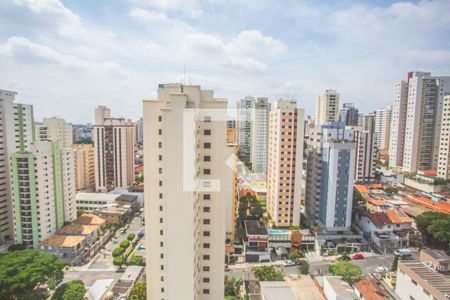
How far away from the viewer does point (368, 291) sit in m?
7.69

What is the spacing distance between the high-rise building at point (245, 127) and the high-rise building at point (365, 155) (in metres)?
9.03

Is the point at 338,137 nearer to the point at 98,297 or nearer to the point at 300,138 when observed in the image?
the point at 300,138

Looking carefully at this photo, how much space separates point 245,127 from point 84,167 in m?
13.7

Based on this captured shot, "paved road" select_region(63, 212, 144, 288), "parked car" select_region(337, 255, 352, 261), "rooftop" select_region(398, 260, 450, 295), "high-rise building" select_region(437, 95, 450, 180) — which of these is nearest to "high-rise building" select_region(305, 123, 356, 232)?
"parked car" select_region(337, 255, 352, 261)

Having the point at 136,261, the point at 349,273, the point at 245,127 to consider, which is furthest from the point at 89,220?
Answer: the point at 245,127

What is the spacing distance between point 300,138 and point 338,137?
6.63 feet

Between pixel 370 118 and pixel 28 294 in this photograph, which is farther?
pixel 370 118

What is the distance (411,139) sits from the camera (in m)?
22.4

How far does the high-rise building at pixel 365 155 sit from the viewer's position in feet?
69.9

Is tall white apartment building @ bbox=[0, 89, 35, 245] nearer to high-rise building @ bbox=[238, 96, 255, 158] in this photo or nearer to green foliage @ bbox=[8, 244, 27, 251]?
green foliage @ bbox=[8, 244, 27, 251]

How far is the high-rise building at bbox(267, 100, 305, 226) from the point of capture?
12195 millimetres

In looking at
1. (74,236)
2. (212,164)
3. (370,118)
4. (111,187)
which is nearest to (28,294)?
(74,236)

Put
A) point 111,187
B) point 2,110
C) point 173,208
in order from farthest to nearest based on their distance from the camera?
point 111,187, point 2,110, point 173,208

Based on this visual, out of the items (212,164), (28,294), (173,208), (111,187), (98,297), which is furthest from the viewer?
(111,187)
